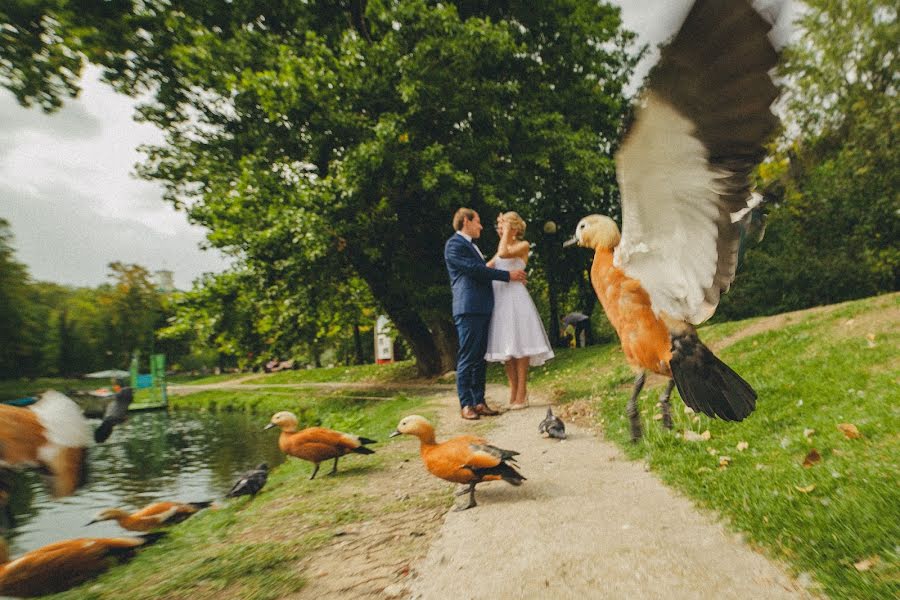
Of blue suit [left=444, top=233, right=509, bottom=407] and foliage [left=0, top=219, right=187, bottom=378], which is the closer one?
blue suit [left=444, top=233, right=509, bottom=407]

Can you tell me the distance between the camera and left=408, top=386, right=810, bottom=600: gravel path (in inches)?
83.7

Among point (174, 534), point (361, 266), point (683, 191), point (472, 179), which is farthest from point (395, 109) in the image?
point (683, 191)

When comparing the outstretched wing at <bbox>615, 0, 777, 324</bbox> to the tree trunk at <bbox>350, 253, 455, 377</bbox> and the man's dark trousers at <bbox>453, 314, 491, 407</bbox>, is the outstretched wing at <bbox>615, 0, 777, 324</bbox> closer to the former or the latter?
the man's dark trousers at <bbox>453, 314, 491, 407</bbox>

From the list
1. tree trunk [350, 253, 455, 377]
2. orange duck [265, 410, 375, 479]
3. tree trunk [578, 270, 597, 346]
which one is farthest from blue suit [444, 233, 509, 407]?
tree trunk [578, 270, 597, 346]

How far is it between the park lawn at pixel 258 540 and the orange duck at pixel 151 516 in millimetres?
160

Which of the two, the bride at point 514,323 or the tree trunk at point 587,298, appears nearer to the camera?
the bride at point 514,323

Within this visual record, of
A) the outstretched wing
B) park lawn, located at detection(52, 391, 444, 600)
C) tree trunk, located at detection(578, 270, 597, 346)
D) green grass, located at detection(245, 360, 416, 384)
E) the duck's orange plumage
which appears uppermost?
tree trunk, located at detection(578, 270, 597, 346)

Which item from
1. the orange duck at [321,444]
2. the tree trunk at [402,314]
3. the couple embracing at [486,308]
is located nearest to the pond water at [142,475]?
the orange duck at [321,444]

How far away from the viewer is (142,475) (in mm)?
8438

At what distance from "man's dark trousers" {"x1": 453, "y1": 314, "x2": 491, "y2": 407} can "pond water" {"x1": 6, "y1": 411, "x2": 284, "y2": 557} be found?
346cm

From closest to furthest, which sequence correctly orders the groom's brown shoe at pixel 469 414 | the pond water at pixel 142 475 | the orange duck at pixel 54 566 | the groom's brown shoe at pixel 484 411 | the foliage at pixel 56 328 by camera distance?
the orange duck at pixel 54 566, the pond water at pixel 142 475, the groom's brown shoe at pixel 469 414, the groom's brown shoe at pixel 484 411, the foliage at pixel 56 328

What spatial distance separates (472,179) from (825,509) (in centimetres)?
986

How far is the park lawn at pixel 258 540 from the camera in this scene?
105 inches

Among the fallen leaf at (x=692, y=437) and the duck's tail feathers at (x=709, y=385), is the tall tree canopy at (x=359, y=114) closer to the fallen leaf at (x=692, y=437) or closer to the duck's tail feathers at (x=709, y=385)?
the fallen leaf at (x=692, y=437)
